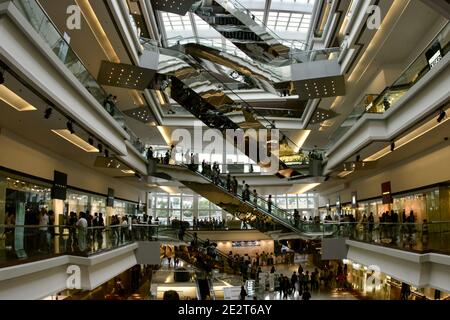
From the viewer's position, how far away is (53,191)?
55.4 ft

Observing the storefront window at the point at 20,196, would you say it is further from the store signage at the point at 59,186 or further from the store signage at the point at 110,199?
the store signage at the point at 110,199

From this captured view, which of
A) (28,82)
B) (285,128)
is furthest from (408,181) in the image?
(28,82)

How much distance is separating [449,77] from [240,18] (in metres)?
9.82

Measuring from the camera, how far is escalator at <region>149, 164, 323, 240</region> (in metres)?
22.9

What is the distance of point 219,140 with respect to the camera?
102 feet

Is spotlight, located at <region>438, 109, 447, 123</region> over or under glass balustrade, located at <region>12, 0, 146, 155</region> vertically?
under

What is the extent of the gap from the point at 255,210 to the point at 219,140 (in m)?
8.80

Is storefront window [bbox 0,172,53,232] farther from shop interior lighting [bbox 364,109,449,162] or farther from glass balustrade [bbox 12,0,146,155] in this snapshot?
shop interior lighting [bbox 364,109,449,162]

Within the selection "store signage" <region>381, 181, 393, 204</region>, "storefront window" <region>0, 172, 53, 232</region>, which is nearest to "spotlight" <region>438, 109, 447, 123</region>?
"store signage" <region>381, 181, 393, 204</region>

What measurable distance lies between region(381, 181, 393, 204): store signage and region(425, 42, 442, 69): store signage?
34.3ft

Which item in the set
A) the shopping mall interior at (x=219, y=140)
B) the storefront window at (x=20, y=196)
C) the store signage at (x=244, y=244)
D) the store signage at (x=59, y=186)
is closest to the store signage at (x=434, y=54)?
the shopping mall interior at (x=219, y=140)

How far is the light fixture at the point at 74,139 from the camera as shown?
1378cm

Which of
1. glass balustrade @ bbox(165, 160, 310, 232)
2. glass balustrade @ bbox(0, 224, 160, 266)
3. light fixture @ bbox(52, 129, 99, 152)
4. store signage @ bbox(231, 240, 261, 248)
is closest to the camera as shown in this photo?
glass balustrade @ bbox(0, 224, 160, 266)
